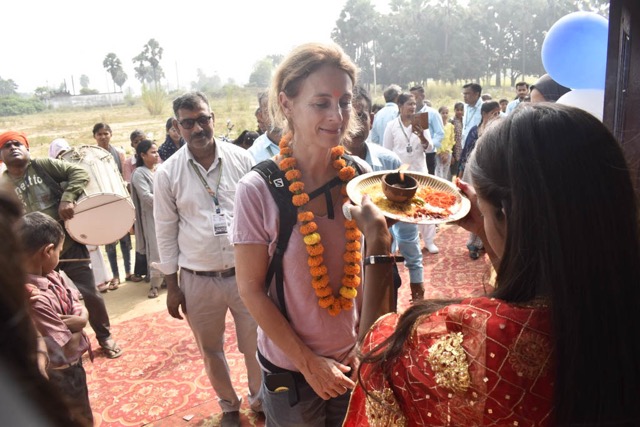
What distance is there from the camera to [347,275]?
1.88m

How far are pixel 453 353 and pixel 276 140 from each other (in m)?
3.06

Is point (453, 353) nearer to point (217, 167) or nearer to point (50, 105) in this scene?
point (217, 167)

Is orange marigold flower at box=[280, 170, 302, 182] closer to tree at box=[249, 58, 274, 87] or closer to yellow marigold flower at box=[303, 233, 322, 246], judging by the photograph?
yellow marigold flower at box=[303, 233, 322, 246]

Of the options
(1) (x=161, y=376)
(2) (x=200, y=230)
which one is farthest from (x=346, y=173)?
(1) (x=161, y=376)

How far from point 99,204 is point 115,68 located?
5447cm

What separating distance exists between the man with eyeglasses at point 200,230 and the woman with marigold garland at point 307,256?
1.11m

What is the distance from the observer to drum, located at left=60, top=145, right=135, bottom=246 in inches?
166

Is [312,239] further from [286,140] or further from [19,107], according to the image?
[19,107]

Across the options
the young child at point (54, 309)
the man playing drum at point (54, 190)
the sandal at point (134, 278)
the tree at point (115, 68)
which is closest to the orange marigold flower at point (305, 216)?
the young child at point (54, 309)

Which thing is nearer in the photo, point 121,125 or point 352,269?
point 352,269

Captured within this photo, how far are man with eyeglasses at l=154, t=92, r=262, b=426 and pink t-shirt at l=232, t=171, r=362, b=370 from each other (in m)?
1.11

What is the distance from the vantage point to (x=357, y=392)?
4.33 ft

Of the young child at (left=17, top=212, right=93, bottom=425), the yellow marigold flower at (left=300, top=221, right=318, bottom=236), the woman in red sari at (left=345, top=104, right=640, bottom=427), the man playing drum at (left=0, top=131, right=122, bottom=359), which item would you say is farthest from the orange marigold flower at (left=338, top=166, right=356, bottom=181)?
the man playing drum at (left=0, top=131, right=122, bottom=359)

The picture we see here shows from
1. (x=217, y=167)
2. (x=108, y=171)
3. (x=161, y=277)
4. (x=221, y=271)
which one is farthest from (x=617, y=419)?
(x=161, y=277)
